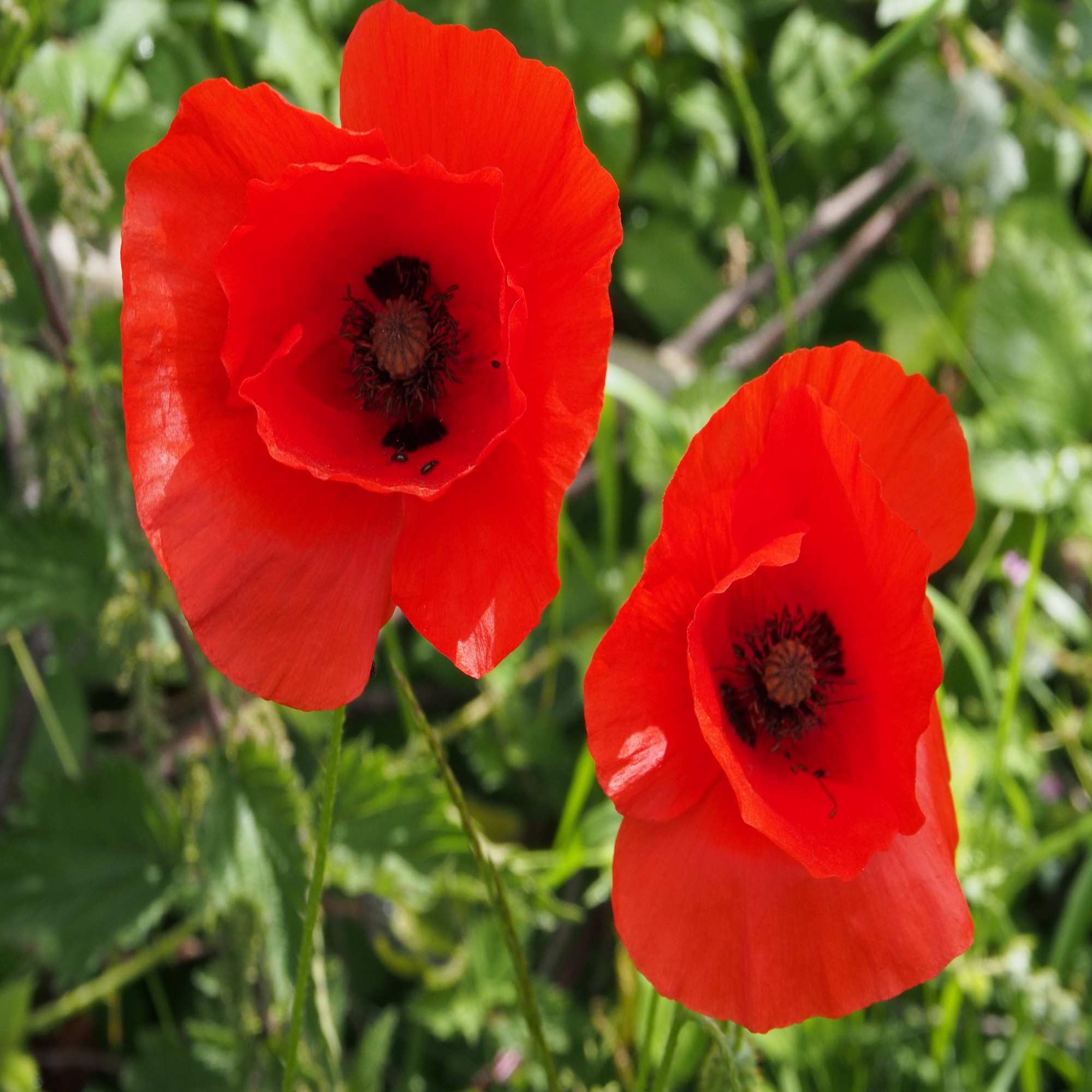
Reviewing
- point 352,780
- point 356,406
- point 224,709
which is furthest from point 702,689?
point 224,709

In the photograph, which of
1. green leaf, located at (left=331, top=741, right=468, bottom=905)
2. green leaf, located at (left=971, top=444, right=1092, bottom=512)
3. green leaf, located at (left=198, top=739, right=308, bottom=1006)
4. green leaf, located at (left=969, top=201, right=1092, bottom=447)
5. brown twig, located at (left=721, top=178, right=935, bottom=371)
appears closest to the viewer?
green leaf, located at (left=198, top=739, right=308, bottom=1006)

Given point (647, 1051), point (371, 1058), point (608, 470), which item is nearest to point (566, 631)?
point (608, 470)

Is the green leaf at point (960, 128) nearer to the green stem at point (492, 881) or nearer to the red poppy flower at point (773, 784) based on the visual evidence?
the red poppy flower at point (773, 784)

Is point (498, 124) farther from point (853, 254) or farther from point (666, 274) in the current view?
point (853, 254)

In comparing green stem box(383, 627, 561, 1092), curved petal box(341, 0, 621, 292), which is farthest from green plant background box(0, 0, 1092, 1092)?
curved petal box(341, 0, 621, 292)

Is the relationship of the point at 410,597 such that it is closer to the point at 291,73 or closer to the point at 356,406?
the point at 356,406

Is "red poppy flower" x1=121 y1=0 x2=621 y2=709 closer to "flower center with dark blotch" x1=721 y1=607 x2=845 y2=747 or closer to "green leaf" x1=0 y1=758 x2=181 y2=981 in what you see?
"flower center with dark blotch" x1=721 y1=607 x2=845 y2=747
